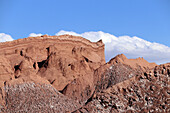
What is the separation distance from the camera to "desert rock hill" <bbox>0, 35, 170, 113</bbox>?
42.8ft

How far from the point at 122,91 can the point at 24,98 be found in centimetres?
1611

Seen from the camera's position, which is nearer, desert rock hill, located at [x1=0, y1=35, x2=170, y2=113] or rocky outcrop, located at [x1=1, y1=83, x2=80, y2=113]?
desert rock hill, located at [x1=0, y1=35, x2=170, y2=113]

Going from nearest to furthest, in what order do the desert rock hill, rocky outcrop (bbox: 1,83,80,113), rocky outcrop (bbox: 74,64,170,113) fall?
1. rocky outcrop (bbox: 74,64,170,113)
2. the desert rock hill
3. rocky outcrop (bbox: 1,83,80,113)

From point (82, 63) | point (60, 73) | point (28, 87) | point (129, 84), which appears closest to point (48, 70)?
point (60, 73)

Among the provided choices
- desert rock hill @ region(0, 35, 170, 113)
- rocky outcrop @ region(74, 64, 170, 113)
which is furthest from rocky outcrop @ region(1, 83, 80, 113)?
rocky outcrop @ region(74, 64, 170, 113)

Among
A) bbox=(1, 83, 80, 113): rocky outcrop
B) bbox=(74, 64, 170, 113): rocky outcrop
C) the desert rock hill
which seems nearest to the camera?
bbox=(74, 64, 170, 113): rocky outcrop

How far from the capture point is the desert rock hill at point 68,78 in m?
13.0

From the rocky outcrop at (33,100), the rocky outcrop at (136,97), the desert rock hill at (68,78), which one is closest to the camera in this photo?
the rocky outcrop at (136,97)

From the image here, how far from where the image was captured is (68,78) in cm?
4625

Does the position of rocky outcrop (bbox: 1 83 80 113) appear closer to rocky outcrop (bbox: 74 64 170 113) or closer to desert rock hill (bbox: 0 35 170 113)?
desert rock hill (bbox: 0 35 170 113)

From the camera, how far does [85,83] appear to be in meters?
40.9

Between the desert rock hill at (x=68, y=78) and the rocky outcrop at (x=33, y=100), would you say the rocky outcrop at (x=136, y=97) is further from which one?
the rocky outcrop at (x=33, y=100)

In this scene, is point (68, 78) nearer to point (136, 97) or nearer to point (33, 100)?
point (33, 100)

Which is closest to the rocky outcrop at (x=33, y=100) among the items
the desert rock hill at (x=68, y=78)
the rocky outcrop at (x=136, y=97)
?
the desert rock hill at (x=68, y=78)
